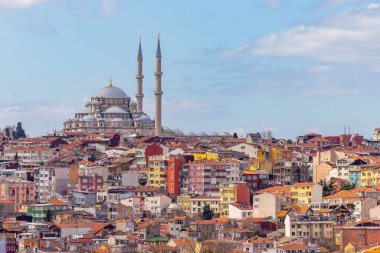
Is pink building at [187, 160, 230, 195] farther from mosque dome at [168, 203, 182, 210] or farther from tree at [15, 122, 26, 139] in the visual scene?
tree at [15, 122, 26, 139]

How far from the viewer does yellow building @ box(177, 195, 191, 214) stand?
59188 millimetres

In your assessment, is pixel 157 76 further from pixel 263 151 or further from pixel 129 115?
pixel 263 151

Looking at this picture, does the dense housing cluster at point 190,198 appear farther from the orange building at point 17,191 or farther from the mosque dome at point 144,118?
the mosque dome at point 144,118

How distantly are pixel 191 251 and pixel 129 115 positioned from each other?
54.4 meters

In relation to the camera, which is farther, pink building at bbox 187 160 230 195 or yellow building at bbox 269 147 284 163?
yellow building at bbox 269 147 284 163

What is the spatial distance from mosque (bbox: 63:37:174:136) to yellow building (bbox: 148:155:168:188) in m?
29.1

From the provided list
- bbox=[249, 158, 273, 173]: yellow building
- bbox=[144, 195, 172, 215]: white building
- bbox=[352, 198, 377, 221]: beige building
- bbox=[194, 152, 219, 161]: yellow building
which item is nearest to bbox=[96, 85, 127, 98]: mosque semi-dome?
bbox=[194, 152, 219, 161]: yellow building

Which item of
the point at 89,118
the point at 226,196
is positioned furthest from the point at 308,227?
the point at 89,118

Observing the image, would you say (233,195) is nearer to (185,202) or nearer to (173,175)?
(185,202)

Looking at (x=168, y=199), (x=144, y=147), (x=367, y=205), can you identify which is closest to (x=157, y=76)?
(x=144, y=147)

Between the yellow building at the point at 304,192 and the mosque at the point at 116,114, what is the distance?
3603cm

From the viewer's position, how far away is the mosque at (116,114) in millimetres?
97688

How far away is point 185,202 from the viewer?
59.9 metres

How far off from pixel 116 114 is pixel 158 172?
36210 millimetres
